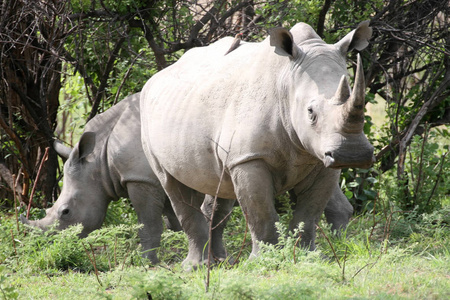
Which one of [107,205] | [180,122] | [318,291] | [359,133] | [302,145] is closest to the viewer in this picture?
[318,291]

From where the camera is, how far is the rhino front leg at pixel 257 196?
529cm

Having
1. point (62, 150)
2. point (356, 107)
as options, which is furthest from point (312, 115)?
point (62, 150)

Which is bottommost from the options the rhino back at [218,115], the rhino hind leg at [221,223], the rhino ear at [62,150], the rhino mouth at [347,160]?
the rhino hind leg at [221,223]

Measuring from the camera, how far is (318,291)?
163 inches

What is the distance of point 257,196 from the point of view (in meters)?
5.32

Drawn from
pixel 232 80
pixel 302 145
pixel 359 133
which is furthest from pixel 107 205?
pixel 359 133

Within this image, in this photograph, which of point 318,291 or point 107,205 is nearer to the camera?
point 318,291

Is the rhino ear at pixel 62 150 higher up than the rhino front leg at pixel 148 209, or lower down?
higher up

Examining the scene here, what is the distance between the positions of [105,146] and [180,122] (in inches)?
68.1

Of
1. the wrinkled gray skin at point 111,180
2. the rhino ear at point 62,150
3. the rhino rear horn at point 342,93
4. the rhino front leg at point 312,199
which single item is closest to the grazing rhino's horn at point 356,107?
the rhino rear horn at point 342,93

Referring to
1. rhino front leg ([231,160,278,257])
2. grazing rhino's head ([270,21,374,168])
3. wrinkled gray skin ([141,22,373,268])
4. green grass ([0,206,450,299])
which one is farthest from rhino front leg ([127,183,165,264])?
grazing rhino's head ([270,21,374,168])

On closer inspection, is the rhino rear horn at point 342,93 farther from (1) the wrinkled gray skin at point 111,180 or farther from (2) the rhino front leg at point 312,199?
(1) the wrinkled gray skin at point 111,180

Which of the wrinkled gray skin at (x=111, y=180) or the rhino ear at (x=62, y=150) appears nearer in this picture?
the wrinkled gray skin at (x=111, y=180)

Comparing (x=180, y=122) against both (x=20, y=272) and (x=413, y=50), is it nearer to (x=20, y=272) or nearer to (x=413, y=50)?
(x=20, y=272)
